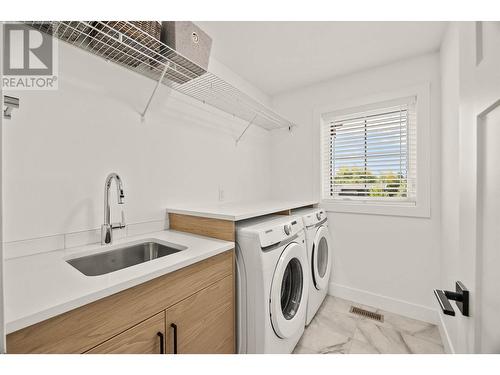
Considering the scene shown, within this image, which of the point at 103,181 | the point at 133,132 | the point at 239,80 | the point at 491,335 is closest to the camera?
the point at 491,335

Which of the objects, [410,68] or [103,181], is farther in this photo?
[410,68]

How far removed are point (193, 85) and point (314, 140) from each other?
1474mm

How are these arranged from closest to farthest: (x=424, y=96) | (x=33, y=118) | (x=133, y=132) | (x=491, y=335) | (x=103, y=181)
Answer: (x=491, y=335) → (x=33, y=118) → (x=103, y=181) → (x=133, y=132) → (x=424, y=96)

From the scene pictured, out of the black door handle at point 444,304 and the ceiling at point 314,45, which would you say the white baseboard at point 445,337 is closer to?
the black door handle at point 444,304

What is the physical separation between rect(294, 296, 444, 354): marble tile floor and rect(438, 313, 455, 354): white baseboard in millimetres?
41

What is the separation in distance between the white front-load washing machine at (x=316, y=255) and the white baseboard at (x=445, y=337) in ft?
2.98

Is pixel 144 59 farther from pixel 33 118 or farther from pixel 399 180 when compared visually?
pixel 399 180

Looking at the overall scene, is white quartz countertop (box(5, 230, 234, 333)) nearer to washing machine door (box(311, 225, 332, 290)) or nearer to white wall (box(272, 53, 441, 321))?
washing machine door (box(311, 225, 332, 290))

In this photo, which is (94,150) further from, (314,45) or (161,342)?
(314,45)

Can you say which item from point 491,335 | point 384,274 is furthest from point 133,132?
point 384,274

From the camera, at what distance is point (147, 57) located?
1366 millimetres

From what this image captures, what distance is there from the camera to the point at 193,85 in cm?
176

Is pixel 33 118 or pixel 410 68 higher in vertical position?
pixel 410 68

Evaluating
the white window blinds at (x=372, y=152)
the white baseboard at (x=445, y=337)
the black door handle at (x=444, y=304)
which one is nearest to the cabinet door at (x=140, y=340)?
the black door handle at (x=444, y=304)
